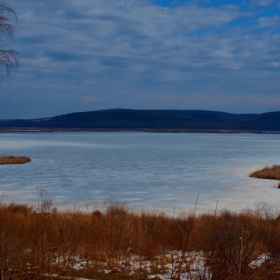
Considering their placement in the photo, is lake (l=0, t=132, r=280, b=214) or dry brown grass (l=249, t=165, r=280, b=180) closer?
lake (l=0, t=132, r=280, b=214)

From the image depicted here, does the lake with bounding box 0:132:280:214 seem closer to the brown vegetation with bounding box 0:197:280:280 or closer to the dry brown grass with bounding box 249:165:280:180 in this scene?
the dry brown grass with bounding box 249:165:280:180

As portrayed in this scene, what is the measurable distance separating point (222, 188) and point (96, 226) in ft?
37.7

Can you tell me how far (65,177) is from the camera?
22703 millimetres

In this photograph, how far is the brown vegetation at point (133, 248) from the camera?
541 centimetres

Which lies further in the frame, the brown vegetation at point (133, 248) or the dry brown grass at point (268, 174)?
the dry brown grass at point (268, 174)

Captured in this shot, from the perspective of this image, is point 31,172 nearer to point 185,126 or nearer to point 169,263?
point 169,263

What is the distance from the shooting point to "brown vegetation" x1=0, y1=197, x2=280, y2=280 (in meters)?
Result: 5.41

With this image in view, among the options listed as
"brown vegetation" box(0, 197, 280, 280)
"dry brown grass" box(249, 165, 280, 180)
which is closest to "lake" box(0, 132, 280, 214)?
"dry brown grass" box(249, 165, 280, 180)

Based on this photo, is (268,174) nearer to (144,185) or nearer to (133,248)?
(144,185)

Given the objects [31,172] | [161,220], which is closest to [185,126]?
[31,172]

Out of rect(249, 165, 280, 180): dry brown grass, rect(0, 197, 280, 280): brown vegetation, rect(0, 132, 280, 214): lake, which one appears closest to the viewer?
rect(0, 197, 280, 280): brown vegetation

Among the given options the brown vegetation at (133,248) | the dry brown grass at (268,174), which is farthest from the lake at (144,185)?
the brown vegetation at (133,248)

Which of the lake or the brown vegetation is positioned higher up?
the brown vegetation

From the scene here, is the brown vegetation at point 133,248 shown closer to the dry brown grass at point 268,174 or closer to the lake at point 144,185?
the lake at point 144,185
